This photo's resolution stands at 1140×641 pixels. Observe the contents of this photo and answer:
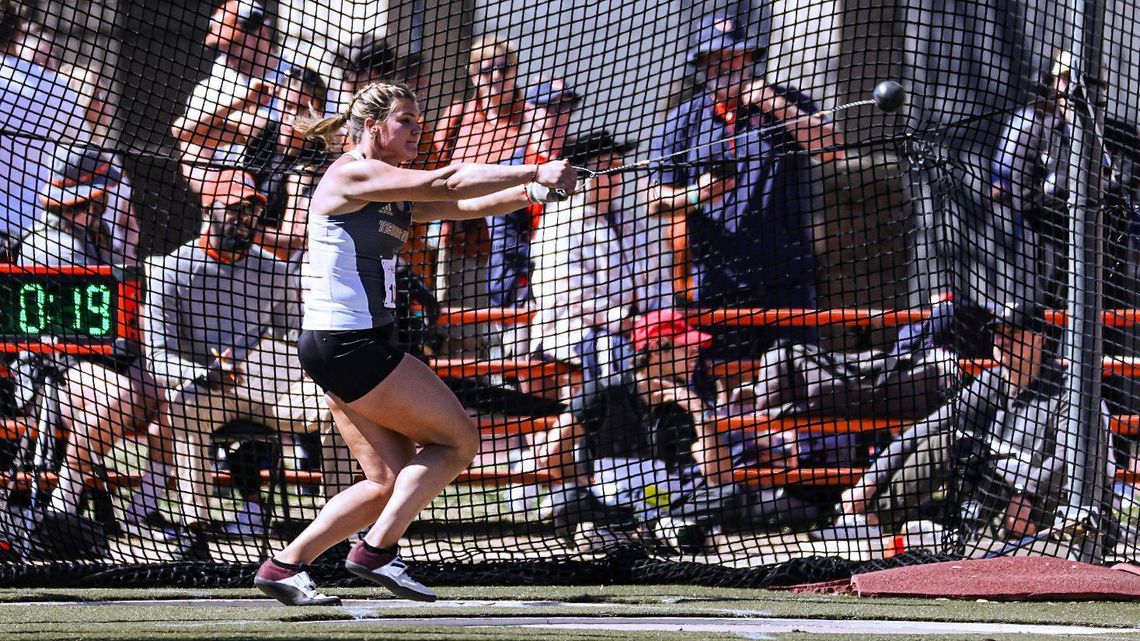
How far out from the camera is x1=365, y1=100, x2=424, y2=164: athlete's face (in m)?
4.84

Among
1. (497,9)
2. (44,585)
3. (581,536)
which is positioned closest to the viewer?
(44,585)

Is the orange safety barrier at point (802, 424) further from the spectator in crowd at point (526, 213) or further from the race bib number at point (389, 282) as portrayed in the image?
the race bib number at point (389, 282)

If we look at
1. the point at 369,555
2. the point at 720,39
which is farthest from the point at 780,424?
the point at 369,555

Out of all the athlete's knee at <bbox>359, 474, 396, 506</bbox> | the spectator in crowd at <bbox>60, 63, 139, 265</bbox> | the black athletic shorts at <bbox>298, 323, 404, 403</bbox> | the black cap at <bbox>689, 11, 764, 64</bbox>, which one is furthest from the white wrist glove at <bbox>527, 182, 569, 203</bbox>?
the spectator in crowd at <bbox>60, 63, 139, 265</bbox>

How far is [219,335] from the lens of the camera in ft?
21.7

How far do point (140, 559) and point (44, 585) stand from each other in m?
0.48

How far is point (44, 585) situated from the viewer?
6.05 m

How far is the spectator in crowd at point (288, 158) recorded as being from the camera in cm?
686

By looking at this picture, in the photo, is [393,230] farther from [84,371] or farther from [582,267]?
[84,371]

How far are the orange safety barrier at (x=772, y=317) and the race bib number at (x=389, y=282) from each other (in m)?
2.02

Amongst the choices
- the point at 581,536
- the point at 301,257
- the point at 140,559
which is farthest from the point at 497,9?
the point at 140,559

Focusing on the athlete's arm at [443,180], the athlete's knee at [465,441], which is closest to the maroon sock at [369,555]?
the athlete's knee at [465,441]

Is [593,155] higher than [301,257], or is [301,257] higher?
[593,155]

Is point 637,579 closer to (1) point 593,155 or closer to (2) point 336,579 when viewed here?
(2) point 336,579
